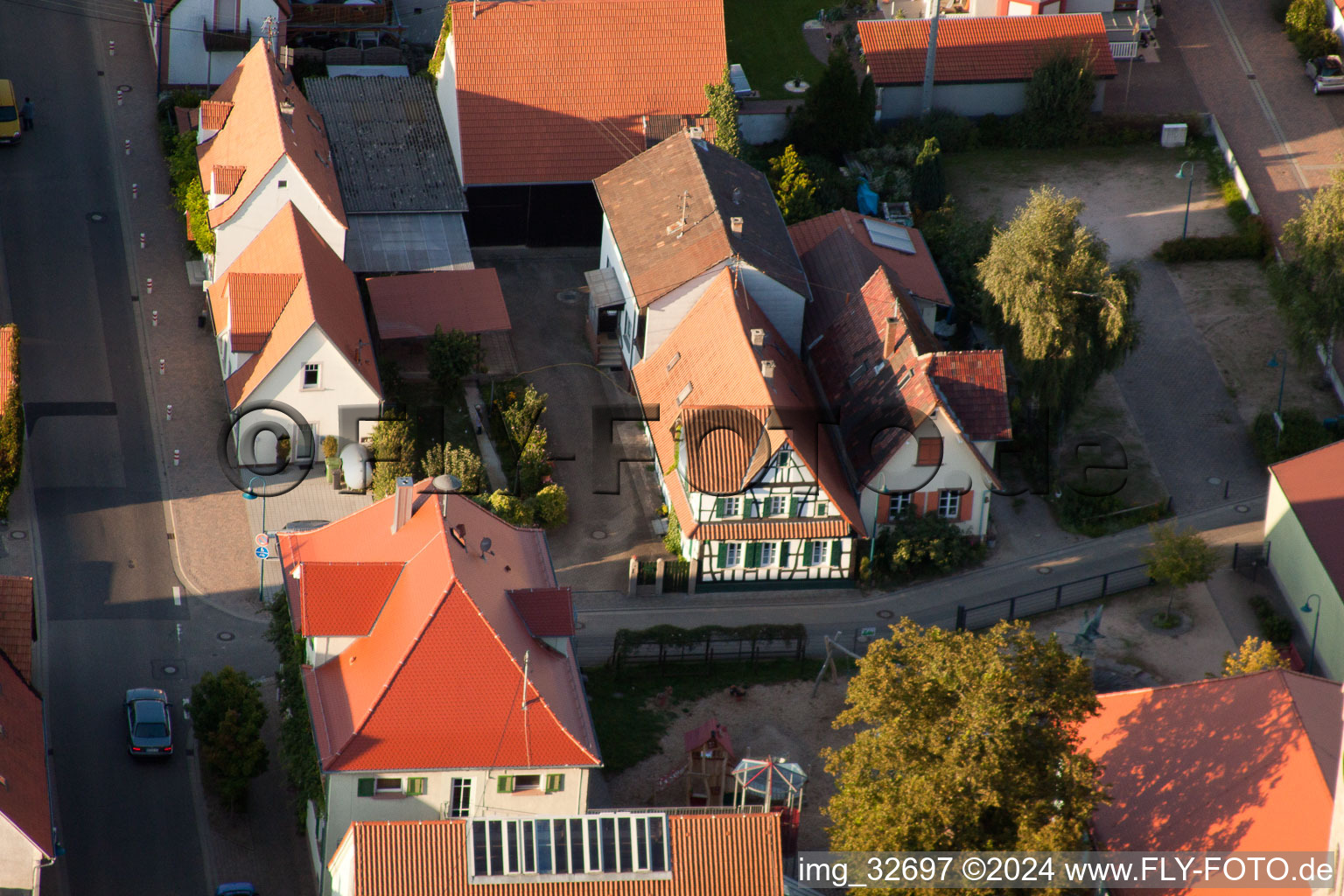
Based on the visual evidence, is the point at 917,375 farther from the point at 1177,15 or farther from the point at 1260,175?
the point at 1177,15

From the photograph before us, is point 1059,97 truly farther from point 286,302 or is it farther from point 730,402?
point 286,302

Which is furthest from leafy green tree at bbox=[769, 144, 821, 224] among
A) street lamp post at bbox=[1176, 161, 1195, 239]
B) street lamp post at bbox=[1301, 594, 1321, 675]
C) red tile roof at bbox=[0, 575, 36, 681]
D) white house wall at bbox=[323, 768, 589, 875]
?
red tile roof at bbox=[0, 575, 36, 681]

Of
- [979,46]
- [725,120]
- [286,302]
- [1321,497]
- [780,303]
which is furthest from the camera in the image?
[979,46]

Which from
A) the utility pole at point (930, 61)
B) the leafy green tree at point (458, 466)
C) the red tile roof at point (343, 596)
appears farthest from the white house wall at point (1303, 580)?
the red tile roof at point (343, 596)

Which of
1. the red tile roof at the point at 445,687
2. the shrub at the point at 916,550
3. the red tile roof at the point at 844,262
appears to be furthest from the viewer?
the red tile roof at the point at 844,262

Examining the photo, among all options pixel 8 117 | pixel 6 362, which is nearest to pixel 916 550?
pixel 6 362

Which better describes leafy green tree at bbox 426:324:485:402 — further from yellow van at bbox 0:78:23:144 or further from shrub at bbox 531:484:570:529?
yellow van at bbox 0:78:23:144

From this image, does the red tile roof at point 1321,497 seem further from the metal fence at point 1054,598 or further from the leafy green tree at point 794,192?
the leafy green tree at point 794,192
